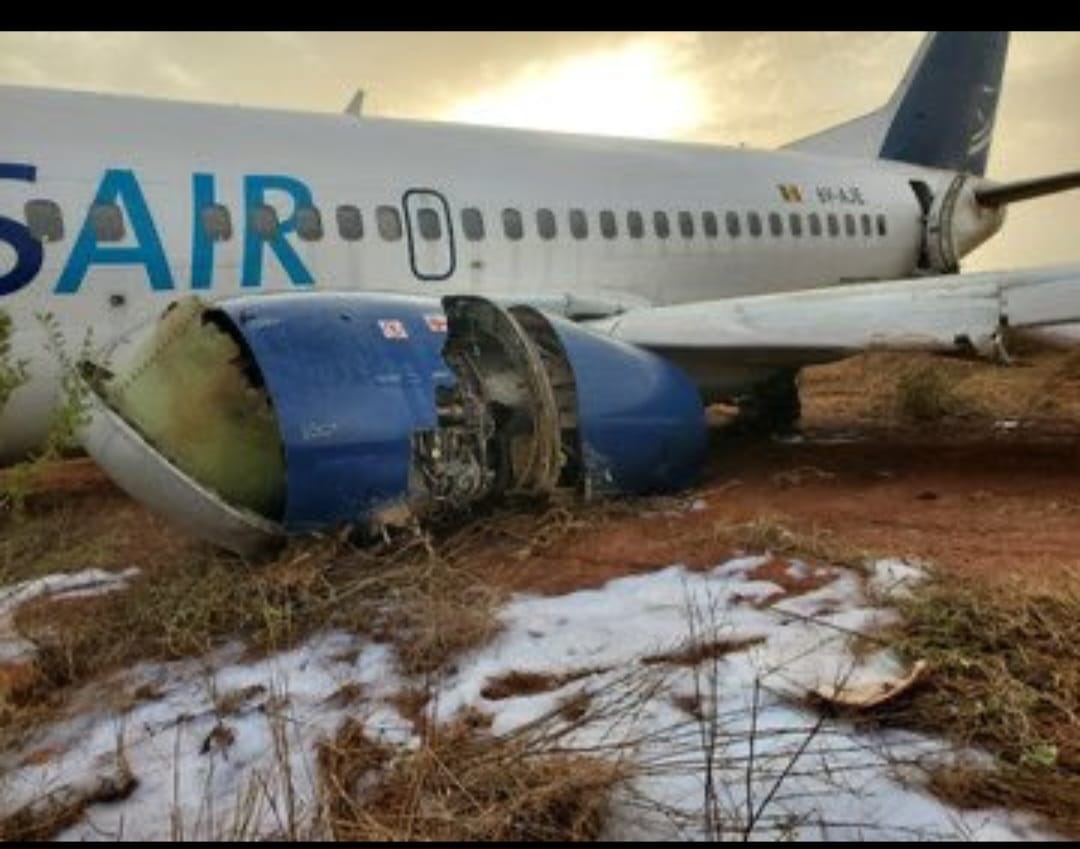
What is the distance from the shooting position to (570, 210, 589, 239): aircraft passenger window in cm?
1030

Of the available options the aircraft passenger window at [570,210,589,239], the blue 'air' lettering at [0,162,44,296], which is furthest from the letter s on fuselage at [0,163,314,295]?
the aircraft passenger window at [570,210,589,239]

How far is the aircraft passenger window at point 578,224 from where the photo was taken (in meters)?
10.3

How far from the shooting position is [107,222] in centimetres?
731

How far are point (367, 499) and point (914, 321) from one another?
389cm

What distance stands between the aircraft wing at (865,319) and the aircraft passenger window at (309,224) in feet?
7.61

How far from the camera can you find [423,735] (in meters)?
3.22

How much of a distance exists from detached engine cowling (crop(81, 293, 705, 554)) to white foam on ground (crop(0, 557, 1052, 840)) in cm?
96

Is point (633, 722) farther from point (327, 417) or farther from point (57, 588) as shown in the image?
point (57, 588)

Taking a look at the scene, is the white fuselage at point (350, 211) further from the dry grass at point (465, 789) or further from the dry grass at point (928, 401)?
the dry grass at point (465, 789)

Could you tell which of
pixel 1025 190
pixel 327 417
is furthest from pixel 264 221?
pixel 1025 190

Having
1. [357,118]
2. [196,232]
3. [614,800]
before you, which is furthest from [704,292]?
[614,800]

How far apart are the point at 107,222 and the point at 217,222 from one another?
0.80 m

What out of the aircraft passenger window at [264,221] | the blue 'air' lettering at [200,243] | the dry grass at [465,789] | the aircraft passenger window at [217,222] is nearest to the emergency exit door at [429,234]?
the aircraft passenger window at [264,221]

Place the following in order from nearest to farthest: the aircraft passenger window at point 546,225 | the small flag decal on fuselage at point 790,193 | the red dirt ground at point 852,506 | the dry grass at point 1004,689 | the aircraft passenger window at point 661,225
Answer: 1. the dry grass at point 1004,689
2. the red dirt ground at point 852,506
3. the aircraft passenger window at point 546,225
4. the aircraft passenger window at point 661,225
5. the small flag decal on fuselage at point 790,193
